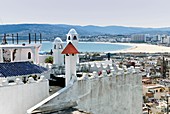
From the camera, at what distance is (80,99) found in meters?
12.8

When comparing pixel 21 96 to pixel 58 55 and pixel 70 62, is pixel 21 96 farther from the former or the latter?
pixel 58 55

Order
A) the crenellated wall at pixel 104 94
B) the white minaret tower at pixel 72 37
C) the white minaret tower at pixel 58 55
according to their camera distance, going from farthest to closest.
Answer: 1. the white minaret tower at pixel 58 55
2. the white minaret tower at pixel 72 37
3. the crenellated wall at pixel 104 94

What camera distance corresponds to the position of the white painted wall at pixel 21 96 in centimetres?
1116

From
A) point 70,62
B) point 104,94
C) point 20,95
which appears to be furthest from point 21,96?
point 104,94

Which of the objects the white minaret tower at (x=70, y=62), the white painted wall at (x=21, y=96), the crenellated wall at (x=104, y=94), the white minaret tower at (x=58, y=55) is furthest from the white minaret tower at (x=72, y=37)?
the white painted wall at (x=21, y=96)

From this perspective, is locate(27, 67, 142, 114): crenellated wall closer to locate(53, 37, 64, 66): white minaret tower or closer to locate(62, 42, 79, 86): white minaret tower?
locate(62, 42, 79, 86): white minaret tower

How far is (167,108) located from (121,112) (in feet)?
68.3

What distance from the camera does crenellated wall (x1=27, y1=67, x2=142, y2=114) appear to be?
12.0 m

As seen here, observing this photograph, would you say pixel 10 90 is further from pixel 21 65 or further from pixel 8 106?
pixel 21 65

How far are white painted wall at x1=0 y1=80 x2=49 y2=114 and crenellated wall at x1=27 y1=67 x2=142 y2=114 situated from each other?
786 mm

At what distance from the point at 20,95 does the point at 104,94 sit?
13.8 feet

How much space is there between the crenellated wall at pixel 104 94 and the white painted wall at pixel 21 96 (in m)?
0.79

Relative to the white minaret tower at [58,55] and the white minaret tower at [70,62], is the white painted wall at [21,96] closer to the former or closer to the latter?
the white minaret tower at [70,62]

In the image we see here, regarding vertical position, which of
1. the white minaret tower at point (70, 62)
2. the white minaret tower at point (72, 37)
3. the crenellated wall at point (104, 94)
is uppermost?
the white minaret tower at point (72, 37)
